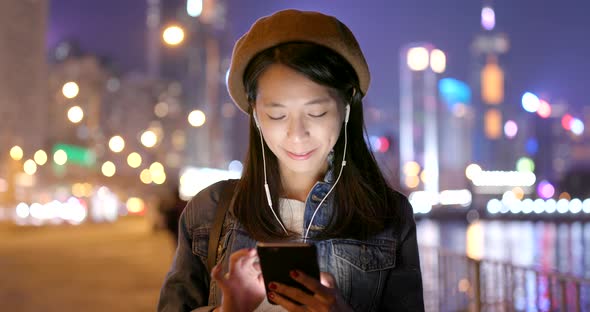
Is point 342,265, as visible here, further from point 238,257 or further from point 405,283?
point 238,257

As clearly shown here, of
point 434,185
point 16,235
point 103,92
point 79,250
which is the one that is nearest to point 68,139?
point 103,92

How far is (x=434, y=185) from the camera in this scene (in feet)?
445

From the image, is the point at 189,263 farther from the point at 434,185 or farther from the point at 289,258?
the point at 434,185

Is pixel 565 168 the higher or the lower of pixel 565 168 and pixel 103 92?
the lower

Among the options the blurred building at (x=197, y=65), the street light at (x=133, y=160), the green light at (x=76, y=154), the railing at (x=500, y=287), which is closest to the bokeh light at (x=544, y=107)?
the railing at (x=500, y=287)

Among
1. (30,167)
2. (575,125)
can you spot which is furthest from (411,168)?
(575,125)

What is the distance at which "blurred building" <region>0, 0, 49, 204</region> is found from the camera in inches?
1984

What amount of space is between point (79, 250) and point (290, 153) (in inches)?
718

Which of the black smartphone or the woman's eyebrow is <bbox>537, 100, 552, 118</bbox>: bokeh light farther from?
the black smartphone

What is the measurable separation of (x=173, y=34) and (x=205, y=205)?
10.1 metres

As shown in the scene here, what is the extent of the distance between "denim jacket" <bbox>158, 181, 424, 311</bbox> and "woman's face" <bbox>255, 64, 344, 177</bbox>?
6.1 inches

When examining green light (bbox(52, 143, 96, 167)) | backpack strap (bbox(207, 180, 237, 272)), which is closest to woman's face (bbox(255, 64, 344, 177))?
backpack strap (bbox(207, 180, 237, 272))

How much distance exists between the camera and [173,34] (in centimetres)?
1227

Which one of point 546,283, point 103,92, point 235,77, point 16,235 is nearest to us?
point 235,77
